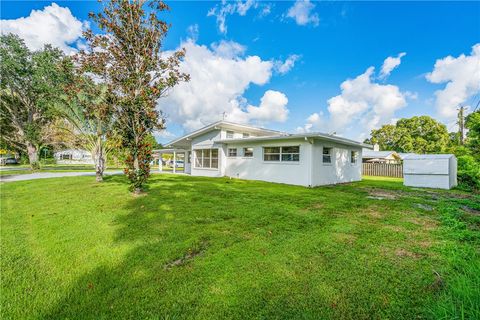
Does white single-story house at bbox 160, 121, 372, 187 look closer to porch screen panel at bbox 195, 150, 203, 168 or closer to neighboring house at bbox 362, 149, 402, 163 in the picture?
porch screen panel at bbox 195, 150, 203, 168

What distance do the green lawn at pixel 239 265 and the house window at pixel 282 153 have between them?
266 inches

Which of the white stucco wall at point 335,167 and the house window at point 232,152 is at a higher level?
the house window at point 232,152

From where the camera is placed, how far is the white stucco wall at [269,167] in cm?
1184

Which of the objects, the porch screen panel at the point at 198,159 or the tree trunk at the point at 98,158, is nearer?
the tree trunk at the point at 98,158

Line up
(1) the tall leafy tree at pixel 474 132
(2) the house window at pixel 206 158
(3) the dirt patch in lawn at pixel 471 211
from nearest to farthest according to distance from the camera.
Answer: (3) the dirt patch in lawn at pixel 471 211
(1) the tall leafy tree at pixel 474 132
(2) the house window at pixel 206 158

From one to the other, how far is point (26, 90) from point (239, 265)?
31.1 metres

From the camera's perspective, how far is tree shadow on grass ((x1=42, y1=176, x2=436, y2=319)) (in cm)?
216

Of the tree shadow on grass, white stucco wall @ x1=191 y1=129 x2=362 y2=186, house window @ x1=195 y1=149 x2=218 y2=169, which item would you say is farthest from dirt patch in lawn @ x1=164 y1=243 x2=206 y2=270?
house window @ x1=195 y1=149 x2=218 y2=169

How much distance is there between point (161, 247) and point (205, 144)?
1411 cm

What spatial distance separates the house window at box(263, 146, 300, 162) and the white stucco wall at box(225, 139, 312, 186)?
0.68 feet

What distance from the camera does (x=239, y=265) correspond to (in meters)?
3.00

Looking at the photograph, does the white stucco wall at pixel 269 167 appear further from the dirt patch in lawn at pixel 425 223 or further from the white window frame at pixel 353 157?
the dirt patch in lawn at pixel 425 223

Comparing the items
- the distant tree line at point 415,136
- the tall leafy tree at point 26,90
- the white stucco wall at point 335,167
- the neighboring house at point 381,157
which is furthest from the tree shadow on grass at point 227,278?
the distant tree line at point 415,136

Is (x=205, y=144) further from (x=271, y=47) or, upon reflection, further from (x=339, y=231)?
(x=339, y=231)
